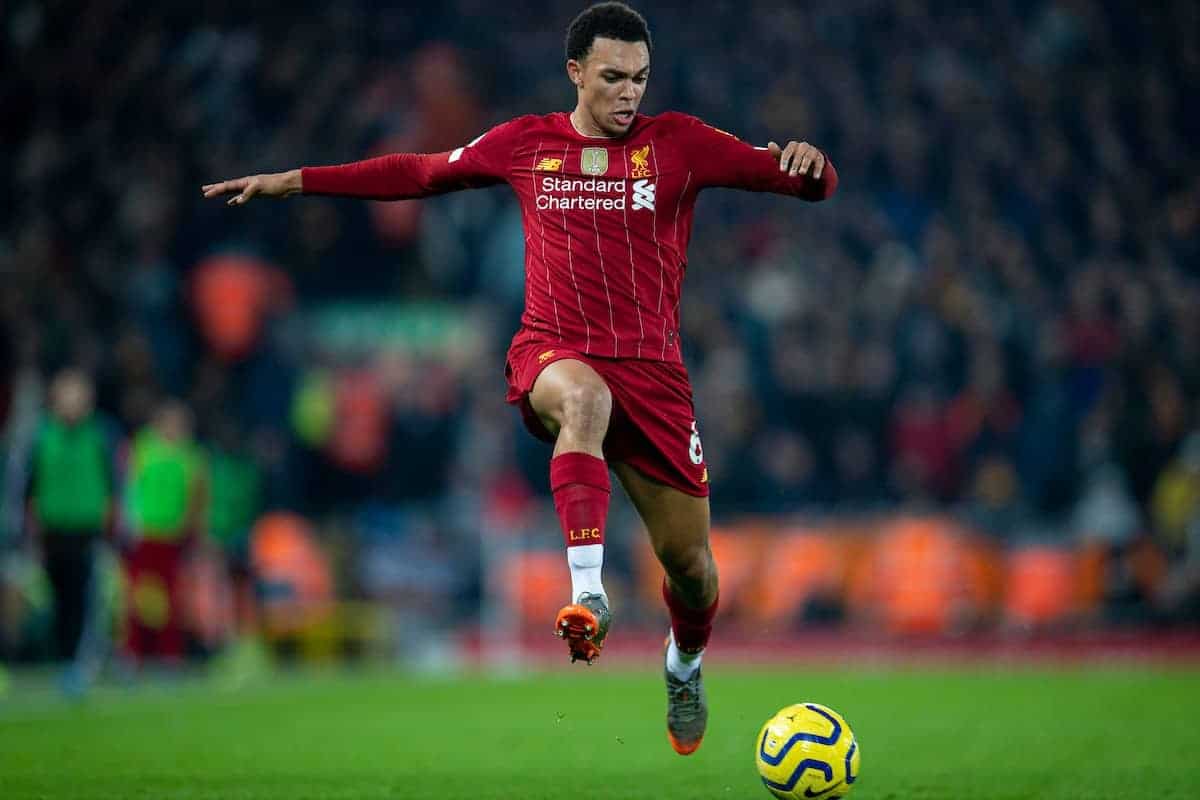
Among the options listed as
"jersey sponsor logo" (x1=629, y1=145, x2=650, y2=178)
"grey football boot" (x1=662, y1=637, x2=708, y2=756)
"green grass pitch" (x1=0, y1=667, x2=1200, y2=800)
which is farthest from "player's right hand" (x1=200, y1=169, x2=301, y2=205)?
"grey football boot" (x1=662, y1=637, x2=708, y2=756)

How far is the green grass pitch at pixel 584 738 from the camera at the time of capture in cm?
627

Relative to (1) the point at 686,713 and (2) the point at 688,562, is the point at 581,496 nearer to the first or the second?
(2) the point at 688,562

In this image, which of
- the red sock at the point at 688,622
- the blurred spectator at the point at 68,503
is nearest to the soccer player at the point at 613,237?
the red sock at the point at 688,622

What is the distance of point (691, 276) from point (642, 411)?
40.2ft

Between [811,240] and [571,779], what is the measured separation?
464 inches

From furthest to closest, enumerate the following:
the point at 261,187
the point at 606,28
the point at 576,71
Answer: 1. the point at 261,187
2. the point at 576,71
3. the point at 606,28

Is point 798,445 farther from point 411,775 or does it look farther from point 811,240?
point 411,775

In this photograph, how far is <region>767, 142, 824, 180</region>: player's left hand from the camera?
18.0ft

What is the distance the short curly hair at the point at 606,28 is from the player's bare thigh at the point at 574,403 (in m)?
1.08

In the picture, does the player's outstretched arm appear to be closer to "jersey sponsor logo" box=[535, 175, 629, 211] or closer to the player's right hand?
"jersey sponsor logo" box=[535, 175, 629, 211]

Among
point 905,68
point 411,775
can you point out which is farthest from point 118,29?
point 411,775

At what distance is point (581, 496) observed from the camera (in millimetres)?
5309

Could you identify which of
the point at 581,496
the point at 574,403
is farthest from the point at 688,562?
the point at 574,403

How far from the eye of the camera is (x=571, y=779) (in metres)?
6.60
